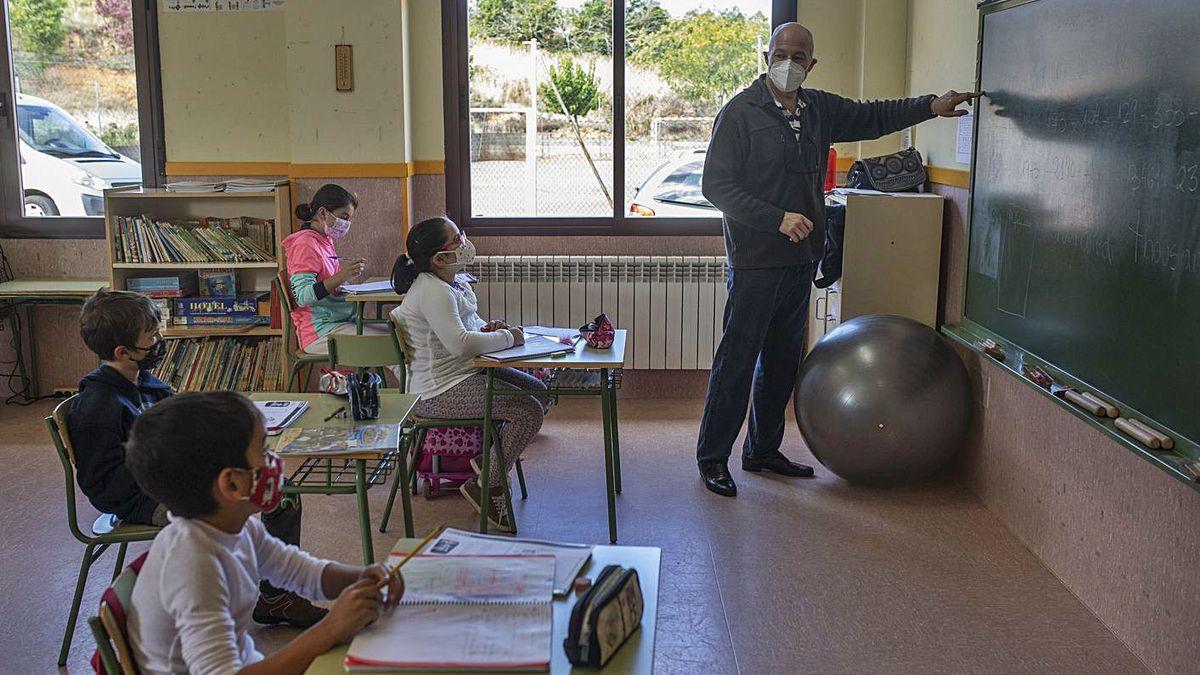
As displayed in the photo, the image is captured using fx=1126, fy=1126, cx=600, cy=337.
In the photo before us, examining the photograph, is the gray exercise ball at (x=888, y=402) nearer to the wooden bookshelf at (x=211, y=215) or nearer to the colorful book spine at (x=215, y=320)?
the wooden bookshelf at (x=211, y=215)

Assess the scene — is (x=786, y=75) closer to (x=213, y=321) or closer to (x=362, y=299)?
(x=362, y=299)

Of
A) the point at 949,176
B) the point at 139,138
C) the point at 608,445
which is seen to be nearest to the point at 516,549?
the point at 608,445

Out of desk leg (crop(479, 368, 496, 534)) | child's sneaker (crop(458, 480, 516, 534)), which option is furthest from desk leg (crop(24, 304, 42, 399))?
desk leg (crop(479, 368, 496, 534))

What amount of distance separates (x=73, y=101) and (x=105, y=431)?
3.69 metres

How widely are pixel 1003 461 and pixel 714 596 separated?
128 cm

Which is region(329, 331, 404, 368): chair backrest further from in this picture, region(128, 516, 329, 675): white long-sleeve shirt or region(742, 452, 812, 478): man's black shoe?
region(128, 516, 329, 675): white long-sleeve shirt

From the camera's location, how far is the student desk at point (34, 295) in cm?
552

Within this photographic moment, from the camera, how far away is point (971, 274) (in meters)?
4.07

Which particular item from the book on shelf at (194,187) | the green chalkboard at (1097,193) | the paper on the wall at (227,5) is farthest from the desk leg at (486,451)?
the paper on the wall at (227,5)

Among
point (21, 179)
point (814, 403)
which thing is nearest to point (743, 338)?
point (814, 403)

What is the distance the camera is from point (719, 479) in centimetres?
438

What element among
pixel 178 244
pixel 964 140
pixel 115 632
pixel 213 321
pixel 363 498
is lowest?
pixel 363 498

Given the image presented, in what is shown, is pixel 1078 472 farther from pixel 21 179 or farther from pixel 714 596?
pixel 21 179

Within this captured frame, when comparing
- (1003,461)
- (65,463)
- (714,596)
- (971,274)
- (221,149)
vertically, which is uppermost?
(221,149)
